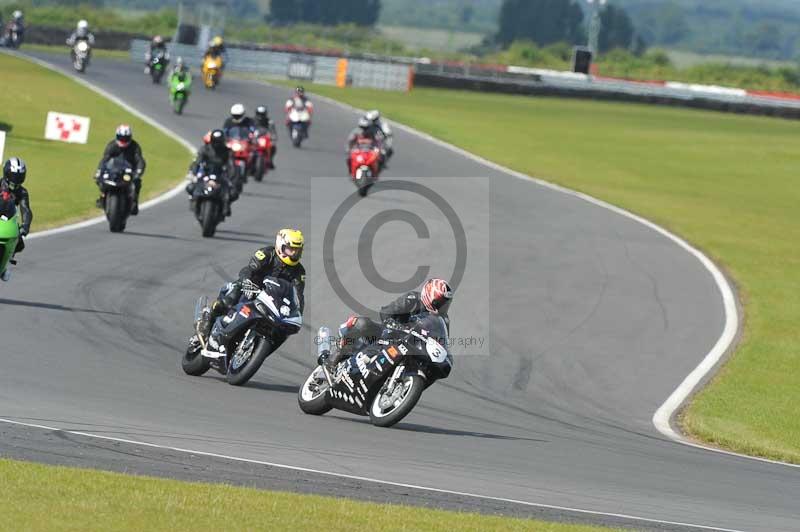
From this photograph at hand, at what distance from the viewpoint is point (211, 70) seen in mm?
59906

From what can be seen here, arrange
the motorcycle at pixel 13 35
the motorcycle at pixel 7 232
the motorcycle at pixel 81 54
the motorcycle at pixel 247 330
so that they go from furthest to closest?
the motorcycle at pixel 13 35 → the motorcycle at pixel 81 54 → the motorcycle at pixel 7 232 → the motorcycle at pixel 247 330

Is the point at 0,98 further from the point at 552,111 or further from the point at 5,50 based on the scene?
the point at 552,111

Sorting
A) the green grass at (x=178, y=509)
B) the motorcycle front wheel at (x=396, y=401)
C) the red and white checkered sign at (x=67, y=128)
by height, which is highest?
the green grass at (x=178, y=509)

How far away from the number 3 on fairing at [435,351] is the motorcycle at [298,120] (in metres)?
32.3

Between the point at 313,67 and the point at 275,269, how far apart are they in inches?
2375

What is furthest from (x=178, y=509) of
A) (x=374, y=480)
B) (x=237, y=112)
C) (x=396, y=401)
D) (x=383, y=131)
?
(x=383, y=131)

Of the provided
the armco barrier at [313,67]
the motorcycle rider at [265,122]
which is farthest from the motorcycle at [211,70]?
the motorcycle rider at [265,122]

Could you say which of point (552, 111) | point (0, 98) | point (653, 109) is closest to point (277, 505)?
point (0, 98)

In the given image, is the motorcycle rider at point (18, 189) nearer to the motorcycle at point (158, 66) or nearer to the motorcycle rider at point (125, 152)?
Result: the motorcycle rider at point (125, 152)

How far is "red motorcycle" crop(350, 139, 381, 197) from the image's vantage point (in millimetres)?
34406

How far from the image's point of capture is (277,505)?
9422 millimetres

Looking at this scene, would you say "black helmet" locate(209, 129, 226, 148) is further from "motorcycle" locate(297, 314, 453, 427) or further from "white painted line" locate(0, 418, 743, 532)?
"white painted line" locate(0, 418, 743, 532)

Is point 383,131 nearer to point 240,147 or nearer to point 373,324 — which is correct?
point 240,147

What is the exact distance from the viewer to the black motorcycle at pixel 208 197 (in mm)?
25781
